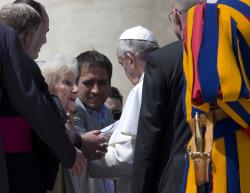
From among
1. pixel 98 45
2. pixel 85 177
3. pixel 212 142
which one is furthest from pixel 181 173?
pixel 98 45

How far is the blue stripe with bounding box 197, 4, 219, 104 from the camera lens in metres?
4.45

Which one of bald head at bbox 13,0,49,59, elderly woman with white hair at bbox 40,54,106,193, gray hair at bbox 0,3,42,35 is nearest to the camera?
gray hair at bbox 0,3,42,35

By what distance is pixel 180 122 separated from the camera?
5090 millimetres

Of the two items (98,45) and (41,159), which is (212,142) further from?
(98,45)

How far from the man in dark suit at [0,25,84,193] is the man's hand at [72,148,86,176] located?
0.84ft

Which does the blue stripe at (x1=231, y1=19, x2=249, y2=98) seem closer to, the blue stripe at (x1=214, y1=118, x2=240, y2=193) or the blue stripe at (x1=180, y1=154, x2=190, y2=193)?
the blue stripe at (x1=214, y1=118, x2=240, y2=193)

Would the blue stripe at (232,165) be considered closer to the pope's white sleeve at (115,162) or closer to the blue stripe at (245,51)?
the blue stripe at (245,51)

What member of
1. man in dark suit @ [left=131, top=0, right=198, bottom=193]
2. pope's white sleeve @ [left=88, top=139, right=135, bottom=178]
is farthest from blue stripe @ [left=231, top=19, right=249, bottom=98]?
pope's white sleeve @ [left=88, top=139, right=135, bottom=178]

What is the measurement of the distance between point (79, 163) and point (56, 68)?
2.48 feet

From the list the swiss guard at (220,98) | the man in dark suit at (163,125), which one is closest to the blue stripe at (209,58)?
the swiss guard at (220,98)

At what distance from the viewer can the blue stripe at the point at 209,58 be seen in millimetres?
4453

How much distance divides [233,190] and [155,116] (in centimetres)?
70

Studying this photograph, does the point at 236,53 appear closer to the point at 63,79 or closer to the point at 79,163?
the point at 79,163

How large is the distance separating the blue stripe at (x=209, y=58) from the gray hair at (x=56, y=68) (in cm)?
172
